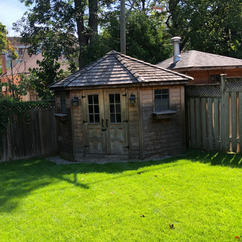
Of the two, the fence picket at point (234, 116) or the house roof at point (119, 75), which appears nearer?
the fence picket at point (234, 116)

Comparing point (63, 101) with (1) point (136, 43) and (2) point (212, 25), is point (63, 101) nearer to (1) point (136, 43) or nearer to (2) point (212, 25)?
(1) point (136, 43)

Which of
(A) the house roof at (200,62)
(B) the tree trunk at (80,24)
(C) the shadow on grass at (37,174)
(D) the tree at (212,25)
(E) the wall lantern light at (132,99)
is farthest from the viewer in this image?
(D) the tree at (212,25)

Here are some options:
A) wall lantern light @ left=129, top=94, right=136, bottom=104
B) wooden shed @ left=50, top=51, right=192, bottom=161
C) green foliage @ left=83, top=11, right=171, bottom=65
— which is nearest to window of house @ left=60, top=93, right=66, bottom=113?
wooden shed @ left=50, top=51, right=192, bottom=161

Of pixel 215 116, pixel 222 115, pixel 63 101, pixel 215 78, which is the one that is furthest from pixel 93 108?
pixel 215 78

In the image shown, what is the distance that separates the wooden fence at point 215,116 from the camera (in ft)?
25.7

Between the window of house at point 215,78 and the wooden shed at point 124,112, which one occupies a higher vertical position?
the window of house at point 215,78

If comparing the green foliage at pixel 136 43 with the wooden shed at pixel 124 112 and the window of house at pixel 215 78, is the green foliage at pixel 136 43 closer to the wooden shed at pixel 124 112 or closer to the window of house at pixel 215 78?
the window of house at pixel 215 78

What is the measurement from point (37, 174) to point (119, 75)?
376cm

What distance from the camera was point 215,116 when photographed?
828cm

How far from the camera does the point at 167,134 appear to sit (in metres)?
8.60

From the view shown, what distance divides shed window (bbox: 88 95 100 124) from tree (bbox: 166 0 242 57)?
13900 mm

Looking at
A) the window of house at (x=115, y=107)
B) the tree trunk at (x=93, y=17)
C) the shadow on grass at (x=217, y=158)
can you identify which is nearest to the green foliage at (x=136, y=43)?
the tree trunk at (x=93, y=17)

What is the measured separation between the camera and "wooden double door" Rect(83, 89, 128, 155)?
820 centimetres

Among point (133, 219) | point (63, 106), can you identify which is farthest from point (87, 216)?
point (63, 106)
